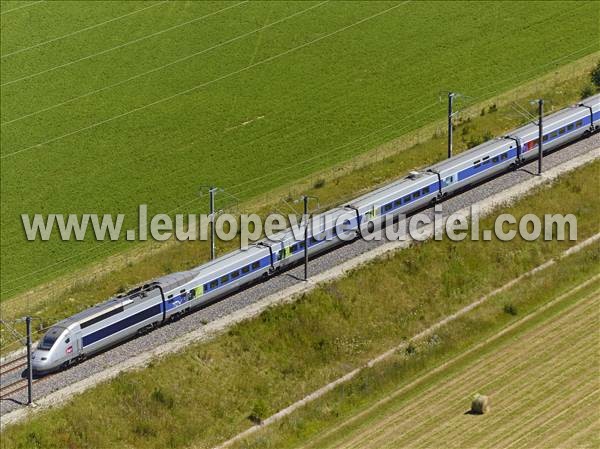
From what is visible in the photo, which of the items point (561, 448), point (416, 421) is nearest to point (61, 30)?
point (416, 421)

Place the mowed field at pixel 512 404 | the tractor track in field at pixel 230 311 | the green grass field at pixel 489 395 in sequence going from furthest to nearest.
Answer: the tractor track in field at pixel 230 311 → the green grass field at pixel 489 395 → the mowed field at pixel 512 404

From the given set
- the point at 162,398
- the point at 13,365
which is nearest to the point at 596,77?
the point at 162,398

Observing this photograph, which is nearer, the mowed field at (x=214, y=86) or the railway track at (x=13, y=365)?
the railway track at (x=13, y=365)

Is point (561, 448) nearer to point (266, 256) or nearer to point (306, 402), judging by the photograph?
point (306, 402)

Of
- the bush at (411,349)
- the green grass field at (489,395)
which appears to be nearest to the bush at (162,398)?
the green grass field at (489,395)

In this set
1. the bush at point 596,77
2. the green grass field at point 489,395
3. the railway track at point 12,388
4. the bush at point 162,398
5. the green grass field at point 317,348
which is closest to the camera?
the green grass field at point 489,395

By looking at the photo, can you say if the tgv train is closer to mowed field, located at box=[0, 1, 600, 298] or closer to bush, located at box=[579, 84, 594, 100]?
bush, located at box=[579, 84, 594, 100]

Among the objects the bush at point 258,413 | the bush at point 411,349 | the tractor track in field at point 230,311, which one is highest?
the tractor track in field at point 230,311

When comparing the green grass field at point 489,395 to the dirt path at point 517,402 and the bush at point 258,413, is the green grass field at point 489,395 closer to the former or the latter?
the dirt path at point 517,402

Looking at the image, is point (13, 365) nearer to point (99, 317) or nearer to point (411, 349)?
point (99, 317)
